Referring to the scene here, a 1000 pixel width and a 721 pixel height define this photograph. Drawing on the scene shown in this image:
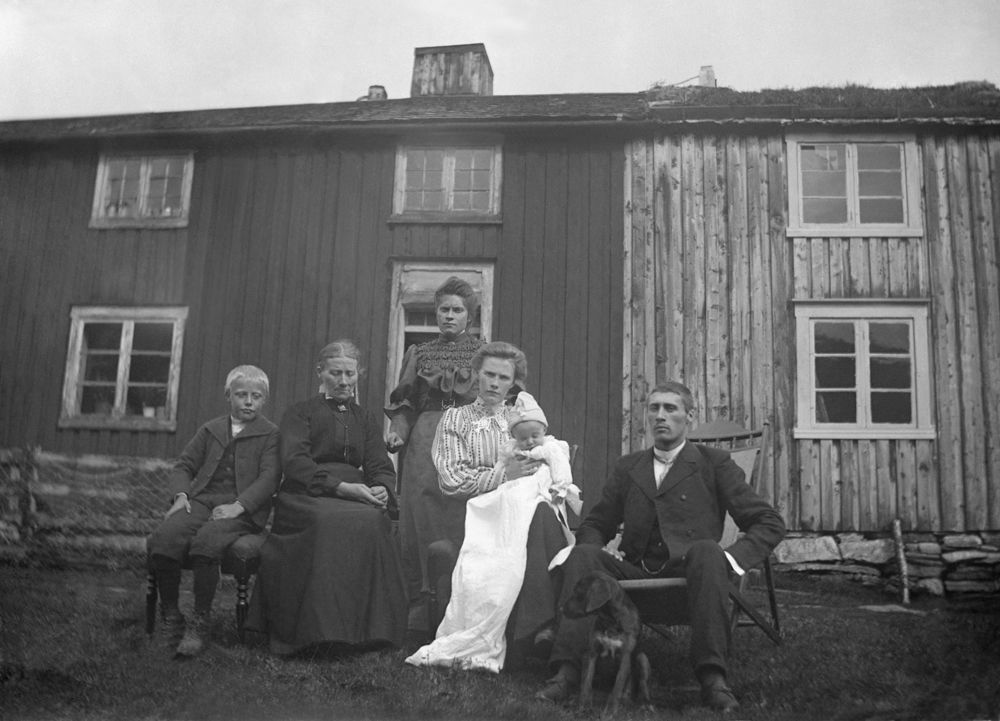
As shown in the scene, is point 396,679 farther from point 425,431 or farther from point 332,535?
point 425,431

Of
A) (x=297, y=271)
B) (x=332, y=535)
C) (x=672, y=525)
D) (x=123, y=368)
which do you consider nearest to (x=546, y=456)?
(x=672, y=525)

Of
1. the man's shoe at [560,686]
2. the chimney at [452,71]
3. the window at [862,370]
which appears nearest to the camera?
the man's shoe at [560,686]

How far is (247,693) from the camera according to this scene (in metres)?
3.88

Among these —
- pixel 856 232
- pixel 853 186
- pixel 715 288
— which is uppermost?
pixel 853 186

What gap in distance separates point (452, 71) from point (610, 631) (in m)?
9.57

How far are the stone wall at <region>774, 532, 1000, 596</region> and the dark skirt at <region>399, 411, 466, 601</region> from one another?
4636 millimetres

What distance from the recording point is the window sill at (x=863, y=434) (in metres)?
8.84

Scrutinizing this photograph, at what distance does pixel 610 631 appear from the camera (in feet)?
12.7

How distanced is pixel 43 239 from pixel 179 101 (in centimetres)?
658

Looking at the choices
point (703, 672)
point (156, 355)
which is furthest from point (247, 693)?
point (156, 355)

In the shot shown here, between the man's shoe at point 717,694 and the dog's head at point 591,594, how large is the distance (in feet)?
1.60

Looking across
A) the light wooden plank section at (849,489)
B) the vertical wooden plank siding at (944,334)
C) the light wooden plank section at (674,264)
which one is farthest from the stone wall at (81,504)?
the vertical wooden plank siding at (944,334)

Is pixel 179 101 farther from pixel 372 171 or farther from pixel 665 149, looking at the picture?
pixel 665 149

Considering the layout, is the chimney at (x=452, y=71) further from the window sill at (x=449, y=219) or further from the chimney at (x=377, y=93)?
the window sill at (x=449, y=219)
